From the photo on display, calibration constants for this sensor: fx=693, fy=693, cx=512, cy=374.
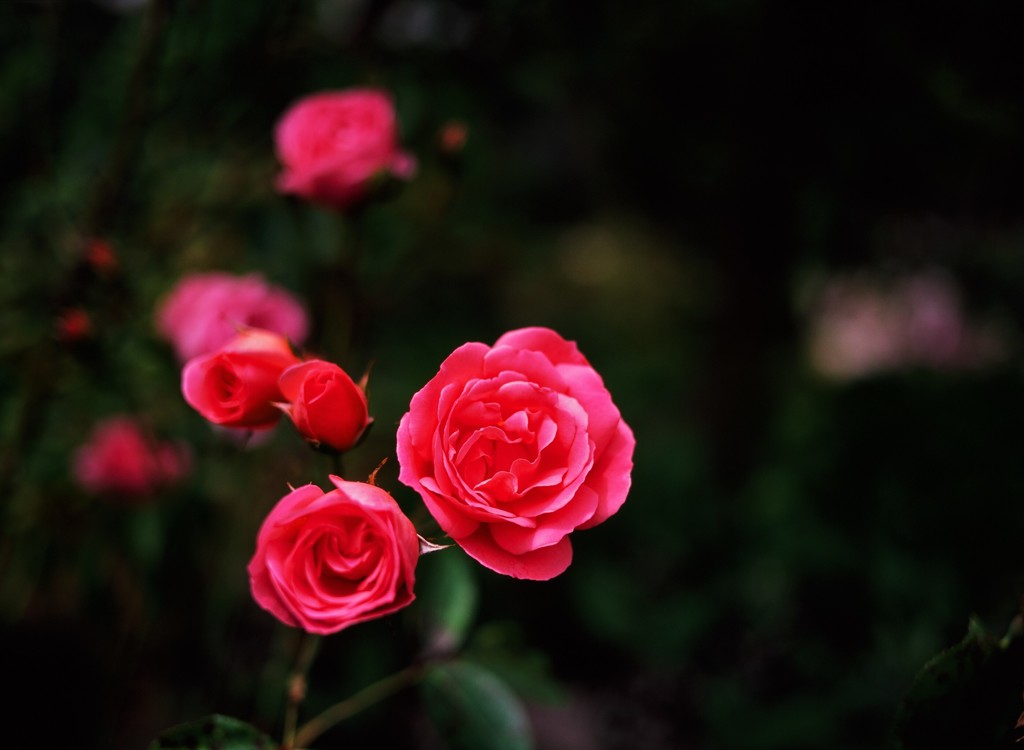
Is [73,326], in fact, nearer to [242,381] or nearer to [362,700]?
[242,381]

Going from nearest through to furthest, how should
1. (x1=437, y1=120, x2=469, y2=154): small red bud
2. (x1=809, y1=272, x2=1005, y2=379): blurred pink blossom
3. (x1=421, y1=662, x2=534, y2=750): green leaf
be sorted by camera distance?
(x1=421, y1=662, x2=534, y2=750): green leaf < (x1=437, y1=120, x2=469, y2=154): small red bud < (x1=809, y1=272, x2=1005, y2=379): blurred pink blossom

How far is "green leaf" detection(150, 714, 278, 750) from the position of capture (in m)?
0.37

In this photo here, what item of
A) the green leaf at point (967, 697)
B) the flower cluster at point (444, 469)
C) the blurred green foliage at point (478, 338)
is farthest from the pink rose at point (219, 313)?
the green leaf at point (967, 697)

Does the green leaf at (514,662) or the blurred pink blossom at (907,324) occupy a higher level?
the green leaf at (514,662)

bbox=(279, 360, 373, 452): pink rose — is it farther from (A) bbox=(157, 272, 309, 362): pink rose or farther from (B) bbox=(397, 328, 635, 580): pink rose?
(A) bbox=(157, 272, 309, 362): pink rose

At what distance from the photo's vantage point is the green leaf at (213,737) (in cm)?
37

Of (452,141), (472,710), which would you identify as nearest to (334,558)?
(472,710)

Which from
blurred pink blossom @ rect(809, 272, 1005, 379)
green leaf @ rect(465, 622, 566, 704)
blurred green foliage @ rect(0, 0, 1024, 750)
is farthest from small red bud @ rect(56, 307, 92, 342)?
blurred pink blossom @ rect(809, 272, 1005, 379)

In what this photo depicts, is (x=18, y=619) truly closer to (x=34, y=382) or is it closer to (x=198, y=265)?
(x=34, y=382)

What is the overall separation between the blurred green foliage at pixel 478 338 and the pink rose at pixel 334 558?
4cm

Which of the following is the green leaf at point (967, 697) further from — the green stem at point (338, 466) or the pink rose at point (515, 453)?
the green stem at point (338, 466)

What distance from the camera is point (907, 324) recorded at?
2301 millimetres

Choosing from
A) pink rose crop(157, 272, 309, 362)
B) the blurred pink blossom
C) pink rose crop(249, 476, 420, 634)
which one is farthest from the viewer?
the blurred pink blossom

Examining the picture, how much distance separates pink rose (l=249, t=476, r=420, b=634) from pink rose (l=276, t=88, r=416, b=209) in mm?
323
